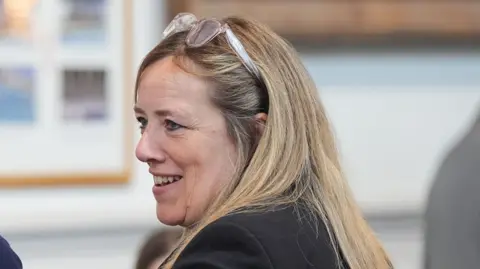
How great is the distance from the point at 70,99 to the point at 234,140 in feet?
4.05

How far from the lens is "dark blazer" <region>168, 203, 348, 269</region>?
1.05 metres

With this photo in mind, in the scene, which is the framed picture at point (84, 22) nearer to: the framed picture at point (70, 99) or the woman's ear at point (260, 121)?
the framed picture at point (70, 99)

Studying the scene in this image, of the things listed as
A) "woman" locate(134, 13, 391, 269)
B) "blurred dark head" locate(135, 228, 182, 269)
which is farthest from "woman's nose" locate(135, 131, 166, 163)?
"blurred dark head" locate(135, 228, 182, 269)

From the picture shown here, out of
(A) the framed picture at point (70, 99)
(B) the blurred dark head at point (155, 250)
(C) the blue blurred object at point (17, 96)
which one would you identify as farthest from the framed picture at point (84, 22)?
(B) the blurred dark head at point (155, 250)

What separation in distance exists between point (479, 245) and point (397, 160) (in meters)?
1.05

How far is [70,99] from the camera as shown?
2357mm

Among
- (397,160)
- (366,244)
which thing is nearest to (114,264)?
(397,160)

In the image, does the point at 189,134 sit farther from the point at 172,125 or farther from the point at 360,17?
the point at 360,17

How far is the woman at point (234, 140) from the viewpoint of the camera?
1176 mm

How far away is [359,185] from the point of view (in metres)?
2.61

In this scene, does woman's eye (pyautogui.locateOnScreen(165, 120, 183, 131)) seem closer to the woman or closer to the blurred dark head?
the woman

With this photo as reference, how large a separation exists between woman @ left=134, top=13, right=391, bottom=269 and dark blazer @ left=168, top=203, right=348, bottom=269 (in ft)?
0.04

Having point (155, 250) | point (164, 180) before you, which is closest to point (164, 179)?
point (164, 180)

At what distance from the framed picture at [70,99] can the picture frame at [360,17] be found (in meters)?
0.18
